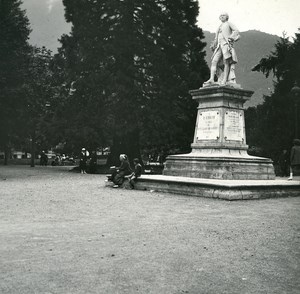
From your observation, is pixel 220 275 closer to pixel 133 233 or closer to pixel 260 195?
pixel 133 233

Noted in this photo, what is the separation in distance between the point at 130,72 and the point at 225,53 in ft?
41.7

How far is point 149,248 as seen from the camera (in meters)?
6.77

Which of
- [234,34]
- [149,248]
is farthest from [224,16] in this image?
[149,248]

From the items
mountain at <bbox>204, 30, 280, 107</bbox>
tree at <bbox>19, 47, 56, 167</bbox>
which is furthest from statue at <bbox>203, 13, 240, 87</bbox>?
mountain at <bbox>204, 30, 280, 107</bbox>

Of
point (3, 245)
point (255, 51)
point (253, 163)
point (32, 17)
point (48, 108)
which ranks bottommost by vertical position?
point (3, 245)

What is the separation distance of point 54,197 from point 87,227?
19.7ft

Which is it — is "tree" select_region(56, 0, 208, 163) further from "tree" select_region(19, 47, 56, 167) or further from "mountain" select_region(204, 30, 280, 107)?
"mountain" select_region(204, 30, 280, 107)

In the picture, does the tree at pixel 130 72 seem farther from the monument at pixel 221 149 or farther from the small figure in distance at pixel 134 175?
the small figure in distance at pixel 134 175

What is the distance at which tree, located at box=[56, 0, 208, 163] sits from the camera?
2991 cm

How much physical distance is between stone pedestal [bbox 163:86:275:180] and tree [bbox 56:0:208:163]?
1173 cm

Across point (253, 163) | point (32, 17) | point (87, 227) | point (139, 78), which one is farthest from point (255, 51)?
point (87, 227)

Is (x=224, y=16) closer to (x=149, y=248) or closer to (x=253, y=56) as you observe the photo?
(x=149, y=248)

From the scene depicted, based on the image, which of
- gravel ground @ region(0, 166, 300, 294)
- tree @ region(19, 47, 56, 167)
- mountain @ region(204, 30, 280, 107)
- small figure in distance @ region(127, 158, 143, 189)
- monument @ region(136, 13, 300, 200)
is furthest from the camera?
mountain @ region(204, 30, 280, 107)

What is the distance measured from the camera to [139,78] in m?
31.0
